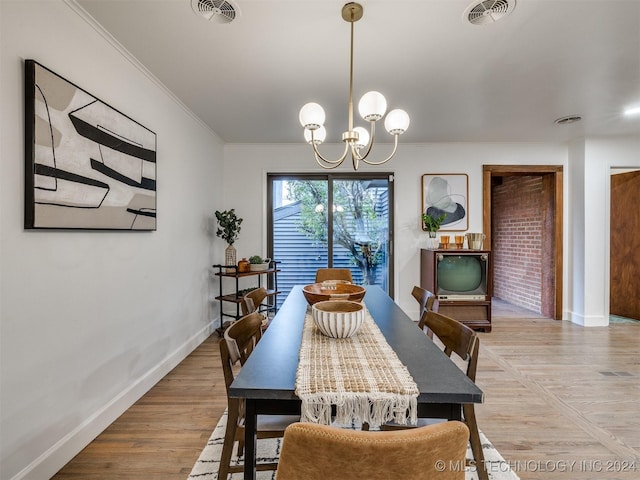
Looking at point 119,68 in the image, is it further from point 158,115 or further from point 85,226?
point 85,226

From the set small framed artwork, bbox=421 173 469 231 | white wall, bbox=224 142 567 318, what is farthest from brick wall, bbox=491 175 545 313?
small framed artwork, bbox=421 173 469 231

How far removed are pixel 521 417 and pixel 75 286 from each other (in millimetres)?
2676

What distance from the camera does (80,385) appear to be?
5.73 feet

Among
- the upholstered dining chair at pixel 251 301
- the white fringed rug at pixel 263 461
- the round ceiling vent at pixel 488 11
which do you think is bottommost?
the white fringed rug at pixel 263 461

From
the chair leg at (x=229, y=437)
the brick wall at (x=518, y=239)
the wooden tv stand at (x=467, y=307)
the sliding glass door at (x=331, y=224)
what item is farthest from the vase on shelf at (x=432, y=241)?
the chair leg at (x=229, y=437)

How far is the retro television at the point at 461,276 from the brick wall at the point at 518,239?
1453mm

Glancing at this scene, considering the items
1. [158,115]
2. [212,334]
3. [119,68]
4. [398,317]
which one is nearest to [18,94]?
[119,68]

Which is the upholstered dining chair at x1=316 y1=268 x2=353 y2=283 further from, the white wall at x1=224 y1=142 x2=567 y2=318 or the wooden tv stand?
the white wall at x1=224 y1=142 x2=567 y2=318

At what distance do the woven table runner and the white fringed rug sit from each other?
82 cm

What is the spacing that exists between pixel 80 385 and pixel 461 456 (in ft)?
6.29

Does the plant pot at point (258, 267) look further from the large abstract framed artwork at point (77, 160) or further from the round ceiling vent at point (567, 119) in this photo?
the round ceiling vent at point (567, 119)

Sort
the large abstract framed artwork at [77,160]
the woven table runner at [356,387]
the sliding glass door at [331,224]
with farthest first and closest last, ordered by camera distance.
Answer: the sliding glass door at [331,224] → the large abstract framed artwork at [77,160] → the woven table runner at [356,387]

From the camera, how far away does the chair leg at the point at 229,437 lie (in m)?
1.19

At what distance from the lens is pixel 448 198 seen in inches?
169
